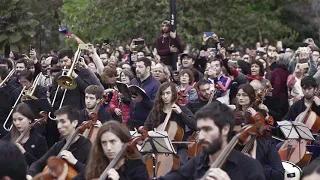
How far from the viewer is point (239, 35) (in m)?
30.0

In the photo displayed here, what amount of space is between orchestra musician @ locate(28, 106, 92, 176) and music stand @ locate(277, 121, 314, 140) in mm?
2683

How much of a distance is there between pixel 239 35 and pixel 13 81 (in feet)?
55.5

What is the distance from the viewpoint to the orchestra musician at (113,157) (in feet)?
22.3

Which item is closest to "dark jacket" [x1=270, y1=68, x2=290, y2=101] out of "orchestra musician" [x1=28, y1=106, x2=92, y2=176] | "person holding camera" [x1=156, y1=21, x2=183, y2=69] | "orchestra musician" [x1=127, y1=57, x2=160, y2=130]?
"person holding camera" [x1=156, y1=21, x2=183, y2=69]

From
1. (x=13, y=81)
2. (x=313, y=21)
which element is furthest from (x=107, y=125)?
(x=313, y=21)

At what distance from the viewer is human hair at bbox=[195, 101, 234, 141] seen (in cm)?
591

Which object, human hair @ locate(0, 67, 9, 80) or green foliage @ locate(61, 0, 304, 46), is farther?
green foliage @ locate(61, 0, 304, 46)

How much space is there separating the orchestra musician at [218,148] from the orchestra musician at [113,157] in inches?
31.0

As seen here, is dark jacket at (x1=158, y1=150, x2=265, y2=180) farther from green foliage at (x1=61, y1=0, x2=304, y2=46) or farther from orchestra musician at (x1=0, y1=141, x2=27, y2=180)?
green foliage at (x1=61, y1=0, x2=304, y2=46)

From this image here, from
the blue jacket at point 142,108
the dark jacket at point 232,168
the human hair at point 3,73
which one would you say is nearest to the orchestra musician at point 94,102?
the blue jacket at point 142,108

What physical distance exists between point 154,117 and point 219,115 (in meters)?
4.68

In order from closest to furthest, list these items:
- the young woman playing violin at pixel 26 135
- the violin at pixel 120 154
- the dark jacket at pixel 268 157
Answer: the violin at pixel 120 154 → the dark jacket at pixel 268 157 → the young woman playing violin at pixel 26 135

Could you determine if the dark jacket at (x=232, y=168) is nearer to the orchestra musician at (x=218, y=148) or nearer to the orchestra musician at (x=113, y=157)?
the orchestra musician at (x=218, y=148)

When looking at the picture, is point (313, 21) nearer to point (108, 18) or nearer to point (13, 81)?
point (108, 18)
